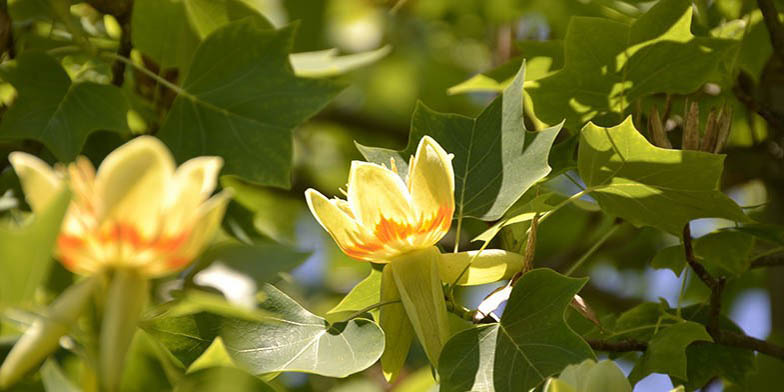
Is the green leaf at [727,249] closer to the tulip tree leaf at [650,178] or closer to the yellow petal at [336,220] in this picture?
the tulip tree leaf at [650,178]

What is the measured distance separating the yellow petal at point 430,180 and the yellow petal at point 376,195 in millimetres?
13

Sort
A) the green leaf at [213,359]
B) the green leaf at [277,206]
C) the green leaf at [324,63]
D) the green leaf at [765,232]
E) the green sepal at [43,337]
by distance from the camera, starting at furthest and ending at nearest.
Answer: the green leaf at [277,206] < the green leaf at [324,63] < the green leaf at [765,232] < the green leaf at [213,359] < the green sepal at [43,337]

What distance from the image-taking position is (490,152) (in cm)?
119

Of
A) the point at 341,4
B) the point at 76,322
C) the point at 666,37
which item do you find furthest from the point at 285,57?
Answer: the point at 341,4

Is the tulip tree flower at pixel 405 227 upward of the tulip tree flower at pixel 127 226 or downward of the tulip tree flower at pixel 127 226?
downward

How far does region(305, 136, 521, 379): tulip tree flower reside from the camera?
0.96m

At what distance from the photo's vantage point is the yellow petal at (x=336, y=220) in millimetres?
970

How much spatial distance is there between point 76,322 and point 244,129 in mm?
834

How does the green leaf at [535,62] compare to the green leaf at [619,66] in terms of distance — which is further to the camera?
the green leaf at [535,62]

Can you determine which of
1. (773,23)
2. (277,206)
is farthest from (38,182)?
(277,206)

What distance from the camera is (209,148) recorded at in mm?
1459

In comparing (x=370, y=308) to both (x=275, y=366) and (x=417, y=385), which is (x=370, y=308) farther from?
(x=417, y=385)

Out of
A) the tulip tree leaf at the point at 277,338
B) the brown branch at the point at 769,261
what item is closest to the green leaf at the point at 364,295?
the tulip tree leaf at the point at 277,338

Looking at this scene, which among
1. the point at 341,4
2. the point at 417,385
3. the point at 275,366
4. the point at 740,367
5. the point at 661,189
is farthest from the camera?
the point at 341,4
